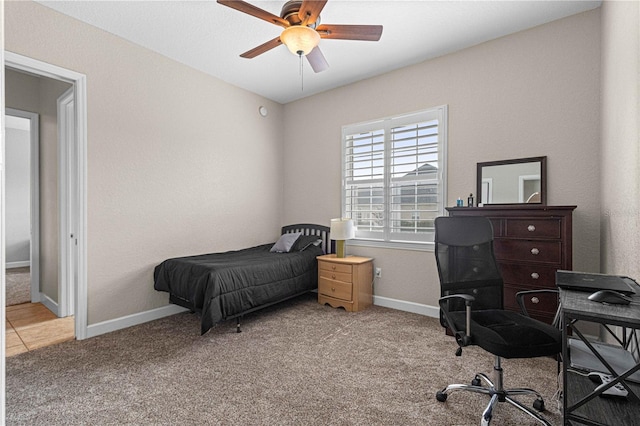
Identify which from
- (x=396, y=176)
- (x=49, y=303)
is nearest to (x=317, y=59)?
(x=396, y=176)

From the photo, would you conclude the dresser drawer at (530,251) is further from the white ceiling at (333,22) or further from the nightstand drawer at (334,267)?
the white ceiling at (333,22)

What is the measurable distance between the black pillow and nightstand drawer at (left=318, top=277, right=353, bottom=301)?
0.50 meters

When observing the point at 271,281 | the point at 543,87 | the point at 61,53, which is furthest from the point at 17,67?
the point at 543,87

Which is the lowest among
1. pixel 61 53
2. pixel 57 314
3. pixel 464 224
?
pixel 57 314

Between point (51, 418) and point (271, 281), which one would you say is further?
point (271, 281)

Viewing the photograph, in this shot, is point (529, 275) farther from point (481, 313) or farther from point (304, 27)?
point (304, 27)

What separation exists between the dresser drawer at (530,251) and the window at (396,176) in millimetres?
883

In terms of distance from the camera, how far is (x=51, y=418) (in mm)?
1836

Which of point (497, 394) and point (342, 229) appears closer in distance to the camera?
point (497, 394)

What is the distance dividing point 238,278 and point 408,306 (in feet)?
6.71

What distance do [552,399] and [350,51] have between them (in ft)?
11.4

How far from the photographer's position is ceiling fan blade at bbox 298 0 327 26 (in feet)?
6.86

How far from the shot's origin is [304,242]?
14.0 feet

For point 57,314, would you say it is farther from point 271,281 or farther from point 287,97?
point 287,97
